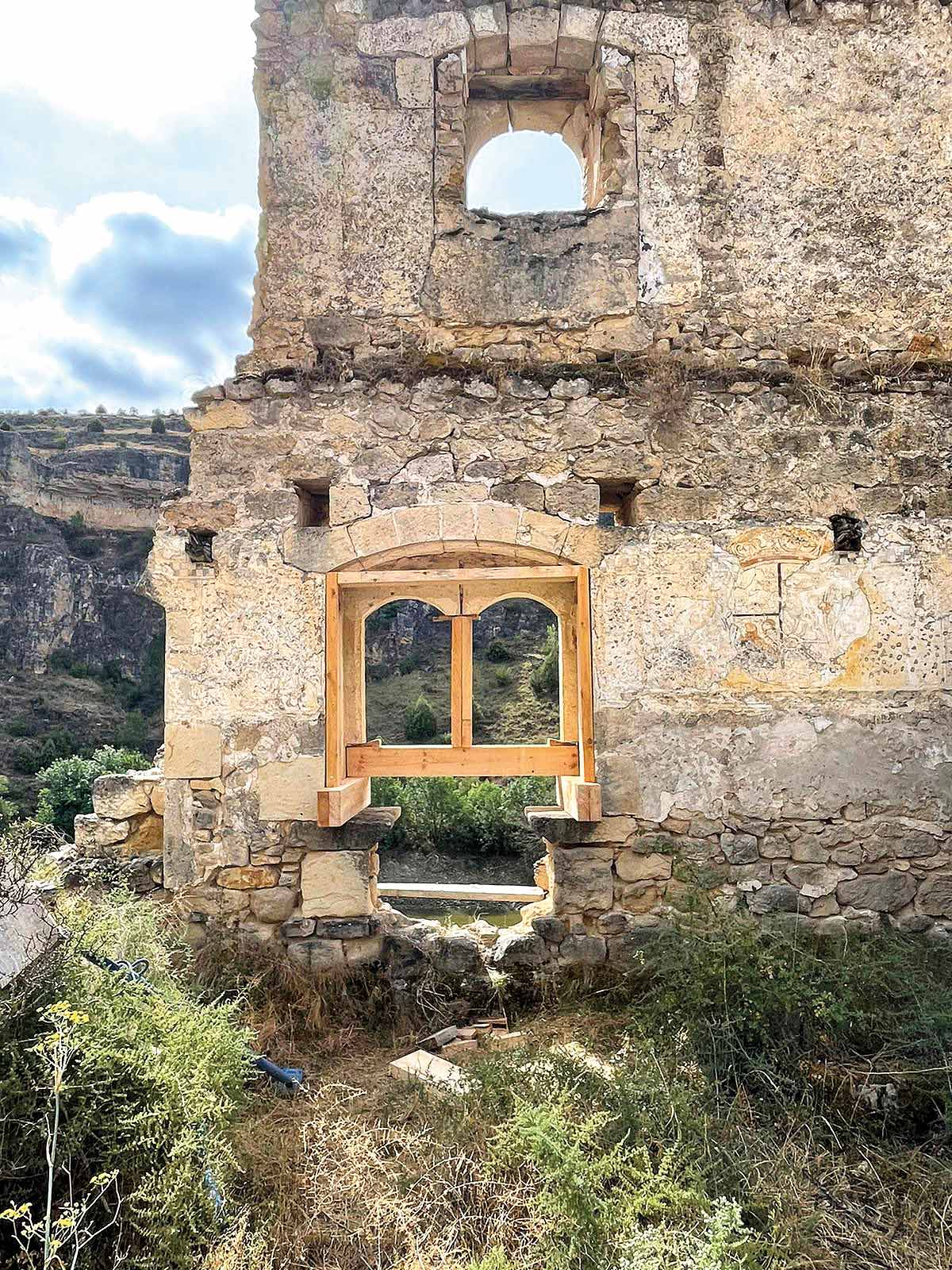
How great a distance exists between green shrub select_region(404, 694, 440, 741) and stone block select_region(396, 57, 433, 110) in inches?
561

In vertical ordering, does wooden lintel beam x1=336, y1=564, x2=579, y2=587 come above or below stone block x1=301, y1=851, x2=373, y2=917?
above

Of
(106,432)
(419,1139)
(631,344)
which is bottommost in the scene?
(419,1139)

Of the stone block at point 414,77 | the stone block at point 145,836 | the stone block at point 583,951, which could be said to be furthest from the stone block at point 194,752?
the stone block at point 414,77

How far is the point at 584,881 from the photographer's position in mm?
4359

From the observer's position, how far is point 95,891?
4461 millimetres

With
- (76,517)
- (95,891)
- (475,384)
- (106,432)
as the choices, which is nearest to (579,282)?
(475,384)

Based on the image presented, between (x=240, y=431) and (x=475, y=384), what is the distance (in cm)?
144

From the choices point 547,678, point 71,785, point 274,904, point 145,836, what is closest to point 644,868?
point 274,904

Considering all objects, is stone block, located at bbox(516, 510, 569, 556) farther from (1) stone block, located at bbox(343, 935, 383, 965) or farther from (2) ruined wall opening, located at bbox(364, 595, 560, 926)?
(1) stone block, located at bbox(343, 935, 383, 965)

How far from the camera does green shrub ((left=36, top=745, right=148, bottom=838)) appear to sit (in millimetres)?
14664

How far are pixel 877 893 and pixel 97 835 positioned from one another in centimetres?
456

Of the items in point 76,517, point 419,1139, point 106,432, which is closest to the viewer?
point 419,1139

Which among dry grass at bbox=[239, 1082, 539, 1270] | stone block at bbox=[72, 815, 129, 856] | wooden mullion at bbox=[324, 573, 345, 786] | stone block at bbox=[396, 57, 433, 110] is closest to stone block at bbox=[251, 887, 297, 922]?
wooden mullion at bbox=[324, 573, 345, 786]

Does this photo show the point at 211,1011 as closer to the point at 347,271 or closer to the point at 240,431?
the point at 240,431
